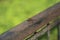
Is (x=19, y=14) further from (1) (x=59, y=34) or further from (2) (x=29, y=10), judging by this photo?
(1) (x=59, y=34)

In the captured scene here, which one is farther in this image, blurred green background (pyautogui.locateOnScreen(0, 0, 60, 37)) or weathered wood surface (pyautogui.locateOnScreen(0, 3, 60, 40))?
blurred green background (pyautogui.locateOnScreen(0, 0, 60, 37))

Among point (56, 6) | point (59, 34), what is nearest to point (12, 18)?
point (59, 34)

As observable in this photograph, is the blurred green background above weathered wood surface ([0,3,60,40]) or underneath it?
above

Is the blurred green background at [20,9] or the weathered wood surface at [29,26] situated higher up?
the blurred green background at [20,9]

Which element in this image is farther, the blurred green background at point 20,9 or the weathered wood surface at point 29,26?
the blurred green background at point 20,9

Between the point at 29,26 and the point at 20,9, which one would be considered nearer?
the point at 29,26

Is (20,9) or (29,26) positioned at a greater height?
(20,9)
